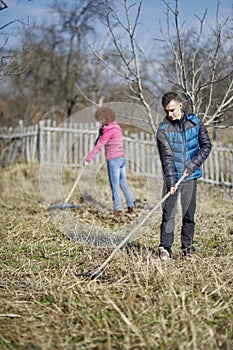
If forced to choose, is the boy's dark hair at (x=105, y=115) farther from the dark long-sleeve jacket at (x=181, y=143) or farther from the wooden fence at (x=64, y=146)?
the wooden fence at (x=64, y=146)

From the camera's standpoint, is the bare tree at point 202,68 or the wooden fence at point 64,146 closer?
the bare tree at point 202,68

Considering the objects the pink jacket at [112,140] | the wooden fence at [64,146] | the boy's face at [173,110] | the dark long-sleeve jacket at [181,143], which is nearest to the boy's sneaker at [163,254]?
the dark long-sleeve jacket at [181,143]

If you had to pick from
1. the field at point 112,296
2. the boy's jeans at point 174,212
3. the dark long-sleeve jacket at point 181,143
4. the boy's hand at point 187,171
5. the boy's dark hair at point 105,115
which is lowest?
the field at point 112,296

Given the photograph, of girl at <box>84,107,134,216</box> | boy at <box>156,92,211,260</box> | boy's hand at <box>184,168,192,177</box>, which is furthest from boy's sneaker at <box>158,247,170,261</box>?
girl at <box>84,107,134,216</box>

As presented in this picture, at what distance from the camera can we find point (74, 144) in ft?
40.8

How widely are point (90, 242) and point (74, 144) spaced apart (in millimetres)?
7856

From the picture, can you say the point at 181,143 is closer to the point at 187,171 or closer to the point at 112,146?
the point at 187,171

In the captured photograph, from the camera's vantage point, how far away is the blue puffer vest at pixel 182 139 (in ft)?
13.7

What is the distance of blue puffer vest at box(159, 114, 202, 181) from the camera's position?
4.17 m

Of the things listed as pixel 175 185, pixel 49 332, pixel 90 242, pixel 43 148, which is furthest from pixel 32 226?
pixel 43 148

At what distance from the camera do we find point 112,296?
10.5ft

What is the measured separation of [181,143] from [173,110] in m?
0.33

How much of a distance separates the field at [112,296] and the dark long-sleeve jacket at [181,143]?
2.85 feet

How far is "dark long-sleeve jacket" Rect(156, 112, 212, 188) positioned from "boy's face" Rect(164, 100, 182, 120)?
0.06 m
